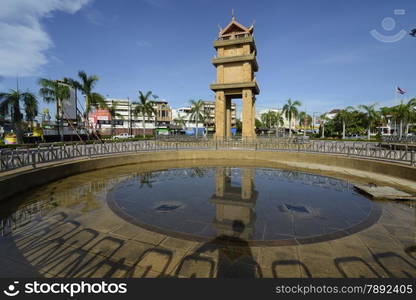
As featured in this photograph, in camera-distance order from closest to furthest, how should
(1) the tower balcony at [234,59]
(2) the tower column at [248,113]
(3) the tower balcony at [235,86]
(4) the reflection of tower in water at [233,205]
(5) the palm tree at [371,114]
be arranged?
(4) the reflection of tower in water at [233,205]
(3) the tower balcony at [235,86]
(1) the tower balcony at [234,59]
(2) the tower column at [248,113]
(5) the palm tree at [371,114]

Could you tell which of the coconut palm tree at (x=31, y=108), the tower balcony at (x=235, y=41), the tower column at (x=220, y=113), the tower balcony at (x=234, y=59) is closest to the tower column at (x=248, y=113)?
the tower column at (x=220, y=113)

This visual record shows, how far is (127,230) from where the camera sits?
208 inches

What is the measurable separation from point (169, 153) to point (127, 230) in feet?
44.4

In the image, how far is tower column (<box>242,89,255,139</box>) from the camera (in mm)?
29031

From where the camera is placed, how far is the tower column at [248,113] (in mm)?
29031

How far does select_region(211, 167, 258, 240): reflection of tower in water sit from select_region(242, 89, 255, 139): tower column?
1934 centimetres

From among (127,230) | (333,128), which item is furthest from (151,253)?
(333,128)

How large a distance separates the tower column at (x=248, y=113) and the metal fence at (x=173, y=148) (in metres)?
6.53

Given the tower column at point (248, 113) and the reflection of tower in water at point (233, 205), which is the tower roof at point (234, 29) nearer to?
the tower column at point (248, 113)

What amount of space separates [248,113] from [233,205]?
2396 cm

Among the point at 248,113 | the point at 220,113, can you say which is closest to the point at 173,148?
the point at 220,113

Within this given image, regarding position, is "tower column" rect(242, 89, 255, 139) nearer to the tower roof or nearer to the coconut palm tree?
the tower roof

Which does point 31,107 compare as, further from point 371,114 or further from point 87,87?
point 371,114

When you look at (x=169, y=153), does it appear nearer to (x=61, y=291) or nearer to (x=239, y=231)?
(x=239, y=231)
